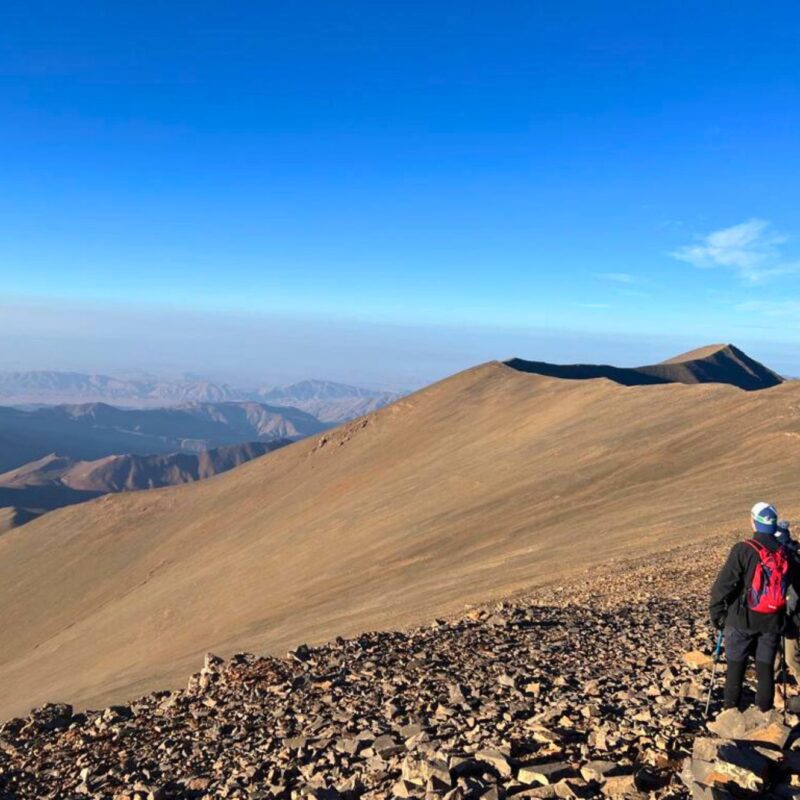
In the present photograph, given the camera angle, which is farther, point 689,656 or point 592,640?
point 592,640

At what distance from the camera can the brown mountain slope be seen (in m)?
23.0

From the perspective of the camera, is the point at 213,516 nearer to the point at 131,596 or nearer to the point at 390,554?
the point at 131,596

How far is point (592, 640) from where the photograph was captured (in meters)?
11.0

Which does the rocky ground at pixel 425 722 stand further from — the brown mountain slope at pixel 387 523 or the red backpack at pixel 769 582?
the brown mountain slope at pixel 387 523

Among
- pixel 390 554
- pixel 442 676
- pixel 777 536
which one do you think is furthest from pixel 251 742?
pixel 390 554

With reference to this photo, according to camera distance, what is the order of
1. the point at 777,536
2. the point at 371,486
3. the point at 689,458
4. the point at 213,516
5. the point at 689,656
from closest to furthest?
1. the point at 777,536
2. the point at 689,656
3. the point at 689,458
4. the point at 371,486
5. the point at 213,516

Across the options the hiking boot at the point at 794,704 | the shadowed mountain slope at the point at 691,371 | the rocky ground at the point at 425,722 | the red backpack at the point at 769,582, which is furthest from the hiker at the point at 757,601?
the shadowed mountain slope at the point at 691,371

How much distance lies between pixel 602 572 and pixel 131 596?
119 feet

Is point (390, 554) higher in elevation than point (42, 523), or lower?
higher

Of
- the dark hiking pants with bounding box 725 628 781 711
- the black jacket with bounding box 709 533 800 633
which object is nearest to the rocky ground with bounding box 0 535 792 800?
the dark hiking pants with bounding box 725 628 781 711

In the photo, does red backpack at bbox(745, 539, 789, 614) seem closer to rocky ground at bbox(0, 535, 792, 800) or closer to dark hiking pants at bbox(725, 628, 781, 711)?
dark hiking pants at bbox(725, 628, 781, 711)

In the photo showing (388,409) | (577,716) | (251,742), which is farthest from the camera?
(388,409)

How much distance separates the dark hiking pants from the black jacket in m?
0.09

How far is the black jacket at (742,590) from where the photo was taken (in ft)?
21.6
